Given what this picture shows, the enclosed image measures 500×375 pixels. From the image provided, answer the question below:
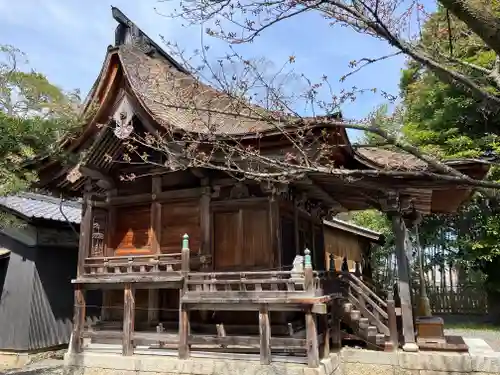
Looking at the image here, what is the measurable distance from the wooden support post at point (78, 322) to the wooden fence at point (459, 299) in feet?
55.4

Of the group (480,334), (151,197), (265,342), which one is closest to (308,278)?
(265,342)

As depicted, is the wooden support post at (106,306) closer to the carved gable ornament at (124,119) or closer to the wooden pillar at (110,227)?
the wooden pillar at (110,227)

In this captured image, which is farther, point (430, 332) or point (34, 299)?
point (34, 299)

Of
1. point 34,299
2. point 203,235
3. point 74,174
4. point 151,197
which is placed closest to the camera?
point 203,235

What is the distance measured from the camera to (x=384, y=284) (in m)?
25.0

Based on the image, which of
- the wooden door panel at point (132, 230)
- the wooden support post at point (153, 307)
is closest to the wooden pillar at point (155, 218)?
the wooden door panel at point (132, 230)

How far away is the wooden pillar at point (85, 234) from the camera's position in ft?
30.8

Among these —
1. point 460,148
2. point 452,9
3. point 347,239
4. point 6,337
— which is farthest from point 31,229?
point 460,148

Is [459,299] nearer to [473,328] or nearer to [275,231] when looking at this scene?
[473,328]

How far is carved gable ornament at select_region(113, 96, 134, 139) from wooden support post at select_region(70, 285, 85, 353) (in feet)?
11.1

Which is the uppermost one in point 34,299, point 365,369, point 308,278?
point 308,278

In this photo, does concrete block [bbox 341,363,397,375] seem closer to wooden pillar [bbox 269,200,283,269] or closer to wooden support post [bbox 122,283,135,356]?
wooden pillar [bbox 269,200,283,269]

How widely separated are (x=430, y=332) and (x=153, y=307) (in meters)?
5.75

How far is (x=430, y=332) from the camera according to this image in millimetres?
8359
